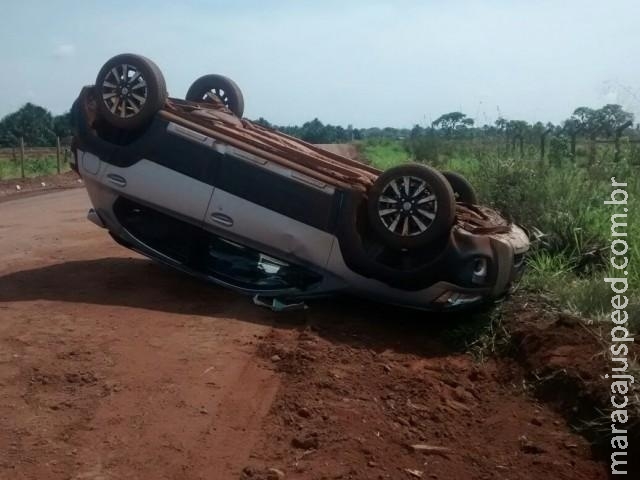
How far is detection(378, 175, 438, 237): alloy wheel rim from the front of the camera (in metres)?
7.19

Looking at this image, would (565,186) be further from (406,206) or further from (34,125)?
(34,125)

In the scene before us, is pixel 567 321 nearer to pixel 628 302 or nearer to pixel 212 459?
pixel 628 302

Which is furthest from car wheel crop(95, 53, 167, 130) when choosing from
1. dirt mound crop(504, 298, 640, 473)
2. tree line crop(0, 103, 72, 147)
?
tree line crop(0, 103, 72, 147)

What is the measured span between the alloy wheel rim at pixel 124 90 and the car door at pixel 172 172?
0.35 m

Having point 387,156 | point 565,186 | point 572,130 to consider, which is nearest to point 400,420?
point 565,186

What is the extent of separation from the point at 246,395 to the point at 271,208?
234 centimetres

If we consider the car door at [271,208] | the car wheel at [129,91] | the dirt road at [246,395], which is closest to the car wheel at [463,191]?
the dirt road at [246,395]

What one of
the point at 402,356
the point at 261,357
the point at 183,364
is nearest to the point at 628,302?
the point at 402,356

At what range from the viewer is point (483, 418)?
5574 millimetres

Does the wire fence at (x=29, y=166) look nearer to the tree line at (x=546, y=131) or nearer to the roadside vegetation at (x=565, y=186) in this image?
the tree line at (x=546, y=131)

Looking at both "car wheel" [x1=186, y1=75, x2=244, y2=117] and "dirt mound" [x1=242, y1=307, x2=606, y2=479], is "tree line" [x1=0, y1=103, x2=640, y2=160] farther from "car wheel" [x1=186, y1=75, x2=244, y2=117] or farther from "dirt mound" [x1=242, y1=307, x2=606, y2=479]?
"dirt mound" [x1=242, y1=307, x2=606, y2=479]

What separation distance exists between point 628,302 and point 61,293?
16.1 ft

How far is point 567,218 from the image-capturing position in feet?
32.2

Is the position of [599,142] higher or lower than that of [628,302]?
higher
